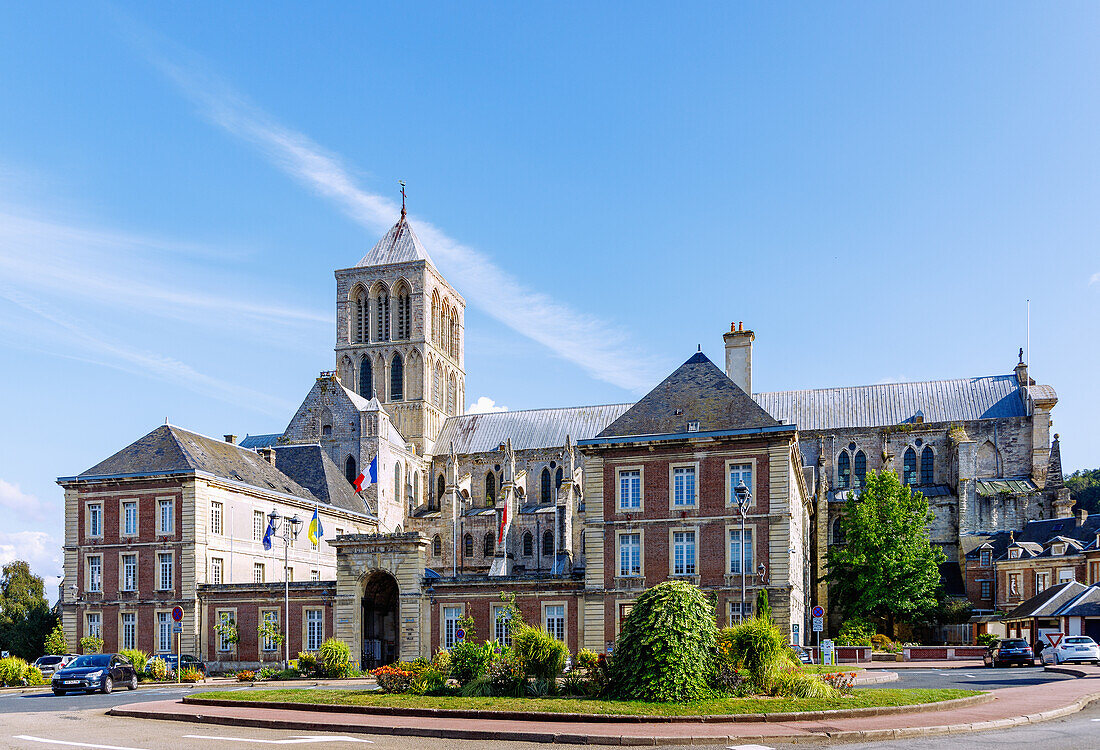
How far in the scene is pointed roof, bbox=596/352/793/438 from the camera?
4244 centimetres

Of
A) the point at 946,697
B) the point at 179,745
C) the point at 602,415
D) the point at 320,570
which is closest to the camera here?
the point at 179,745

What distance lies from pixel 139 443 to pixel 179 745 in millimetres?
39588

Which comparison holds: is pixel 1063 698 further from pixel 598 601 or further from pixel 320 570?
pixel 320 570

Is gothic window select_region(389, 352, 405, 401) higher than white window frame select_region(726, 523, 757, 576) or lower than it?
higher

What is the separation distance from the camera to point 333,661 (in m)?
39.8

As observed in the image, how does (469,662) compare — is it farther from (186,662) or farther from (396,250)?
(396,250)

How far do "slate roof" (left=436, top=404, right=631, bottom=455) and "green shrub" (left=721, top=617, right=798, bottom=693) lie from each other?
5564 centimetres

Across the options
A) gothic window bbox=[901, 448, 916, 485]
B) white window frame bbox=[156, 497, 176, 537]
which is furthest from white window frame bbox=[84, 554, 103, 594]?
gothic window bbox=[901, 448, 916, 485]

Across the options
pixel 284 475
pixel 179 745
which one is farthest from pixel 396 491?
pixel 179 745

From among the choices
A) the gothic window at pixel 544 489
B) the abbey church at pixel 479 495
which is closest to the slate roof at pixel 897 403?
the abbey church at pixel 479 495

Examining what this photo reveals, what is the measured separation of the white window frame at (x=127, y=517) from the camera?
52.7 metres

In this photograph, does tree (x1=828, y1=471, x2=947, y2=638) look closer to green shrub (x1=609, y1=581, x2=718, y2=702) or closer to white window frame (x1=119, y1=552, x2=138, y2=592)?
green shrub (x1=609, y1=581, x2=718, y2=702)

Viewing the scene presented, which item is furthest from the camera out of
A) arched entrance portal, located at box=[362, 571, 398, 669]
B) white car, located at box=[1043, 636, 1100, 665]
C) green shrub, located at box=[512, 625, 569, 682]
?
arched entrance portal, located at box=[362, 571, 398, 669]

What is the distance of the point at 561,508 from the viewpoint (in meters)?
67.8
